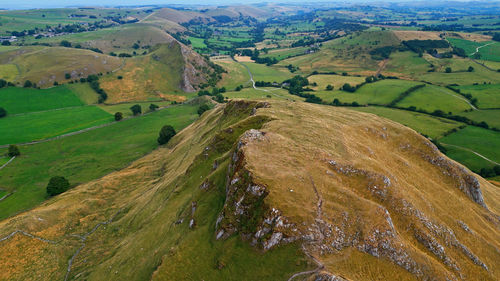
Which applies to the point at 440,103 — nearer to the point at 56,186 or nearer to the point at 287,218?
the point at 287,218

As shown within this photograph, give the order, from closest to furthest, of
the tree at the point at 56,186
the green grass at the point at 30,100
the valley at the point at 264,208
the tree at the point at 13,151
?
the valley at the point at 264,208 → the tree at the point at 56,186 → the tree at the point at 13,151 → the green grass at the point at 30,100

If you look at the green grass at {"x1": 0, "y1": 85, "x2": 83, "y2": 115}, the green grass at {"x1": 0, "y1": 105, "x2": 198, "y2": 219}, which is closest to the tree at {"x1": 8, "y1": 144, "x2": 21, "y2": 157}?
the green grass at {"x1": 0, "y1": 105, "x2": 198, "y2": 219}

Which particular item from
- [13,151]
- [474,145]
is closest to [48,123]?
[13,151]

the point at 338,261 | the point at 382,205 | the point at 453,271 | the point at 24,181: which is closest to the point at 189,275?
the point at 338,261

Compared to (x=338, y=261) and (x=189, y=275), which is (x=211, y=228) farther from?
(x=338, y=261)

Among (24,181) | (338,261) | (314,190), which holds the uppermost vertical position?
(314,190)

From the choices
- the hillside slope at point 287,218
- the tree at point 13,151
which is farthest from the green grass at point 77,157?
the hillside slope at point 287,218

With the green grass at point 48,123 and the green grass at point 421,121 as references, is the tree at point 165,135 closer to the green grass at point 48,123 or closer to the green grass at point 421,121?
the green grass at point 48,123
